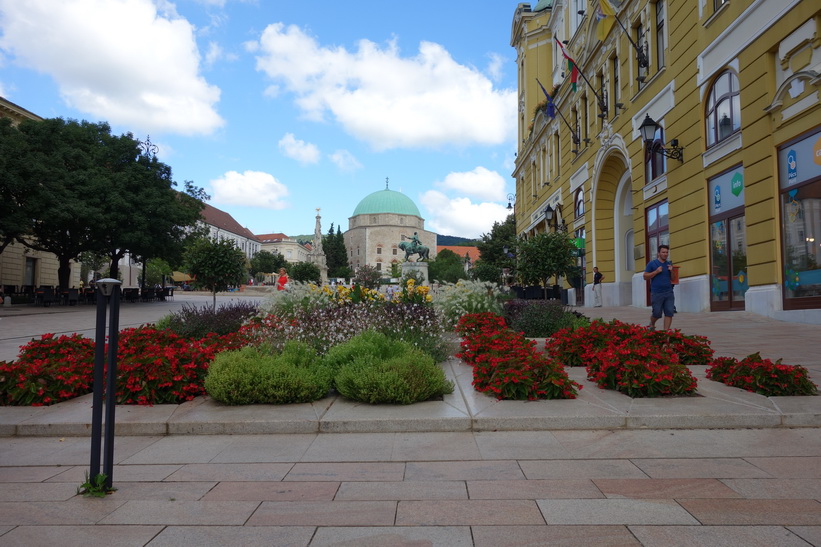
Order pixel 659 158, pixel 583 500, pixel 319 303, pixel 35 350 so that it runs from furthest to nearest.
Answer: pixel 659 158 < pixel 319 303 < pixel 35 350 < pixel 583 500

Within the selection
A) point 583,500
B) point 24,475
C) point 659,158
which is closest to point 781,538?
point 583,500

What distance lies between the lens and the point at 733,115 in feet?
50.7

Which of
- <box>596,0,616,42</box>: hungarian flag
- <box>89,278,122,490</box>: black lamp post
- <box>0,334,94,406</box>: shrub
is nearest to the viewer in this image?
<box>89,278,122,490</box>: black lamp post

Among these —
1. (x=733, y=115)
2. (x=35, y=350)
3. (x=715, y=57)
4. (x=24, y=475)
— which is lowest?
(x=24, y=475)

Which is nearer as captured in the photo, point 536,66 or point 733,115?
point 733,115

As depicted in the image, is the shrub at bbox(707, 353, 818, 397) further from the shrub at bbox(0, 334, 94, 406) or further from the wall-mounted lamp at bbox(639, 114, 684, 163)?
the wall-mounted lamp at bbox(639, 114, 684, 163)

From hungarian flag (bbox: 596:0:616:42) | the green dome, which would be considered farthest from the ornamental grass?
the green dome

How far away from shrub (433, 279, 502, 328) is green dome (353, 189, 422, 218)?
13749 centimetres

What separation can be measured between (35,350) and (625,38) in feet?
75.9

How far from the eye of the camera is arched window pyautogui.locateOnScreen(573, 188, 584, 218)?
29991 mm

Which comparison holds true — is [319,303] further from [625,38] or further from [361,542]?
[625,38]

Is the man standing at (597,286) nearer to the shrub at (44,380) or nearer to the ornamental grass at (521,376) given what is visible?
the ornamental grass at (521,376)

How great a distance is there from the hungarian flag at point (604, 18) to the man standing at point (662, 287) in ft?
50.7

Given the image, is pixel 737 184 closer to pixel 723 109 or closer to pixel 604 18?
pixel 723 109
